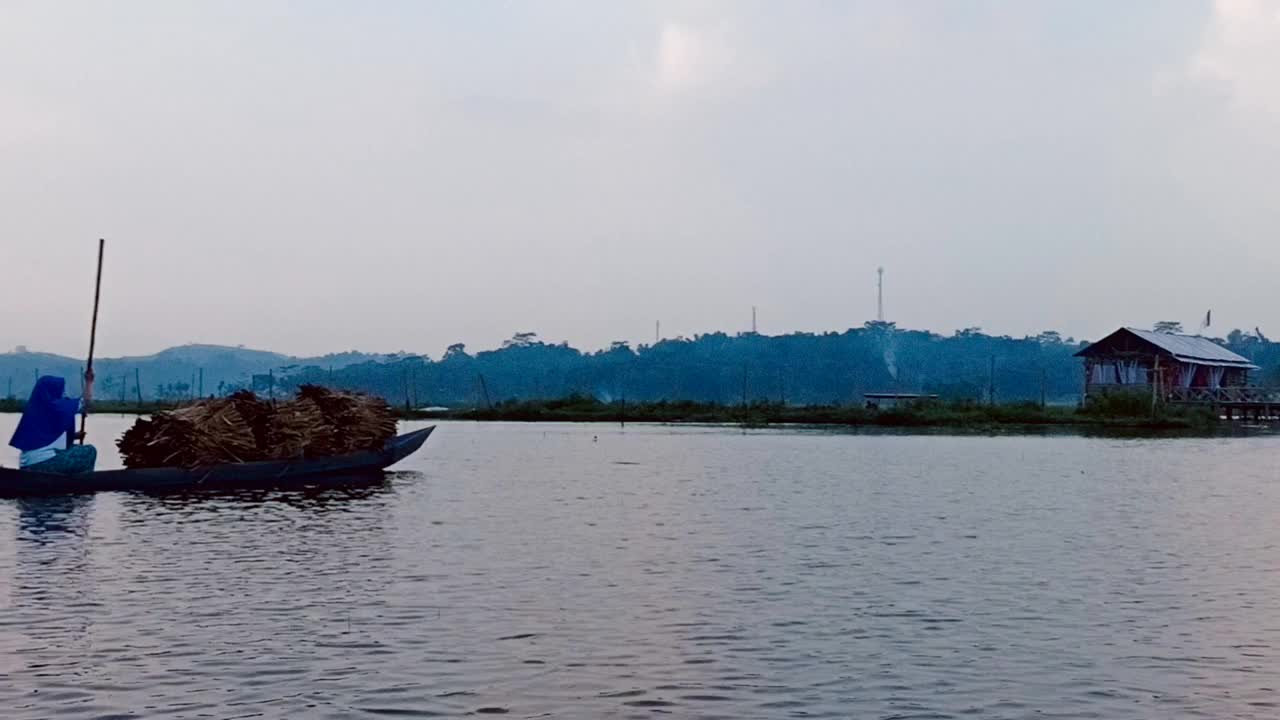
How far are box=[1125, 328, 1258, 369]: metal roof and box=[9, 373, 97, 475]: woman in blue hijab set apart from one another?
3763 inches

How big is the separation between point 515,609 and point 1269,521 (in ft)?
79.1

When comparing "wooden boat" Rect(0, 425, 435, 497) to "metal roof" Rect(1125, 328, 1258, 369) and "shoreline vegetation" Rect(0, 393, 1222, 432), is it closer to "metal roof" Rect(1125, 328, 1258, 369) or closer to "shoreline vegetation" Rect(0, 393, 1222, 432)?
"shoreline vegetation" Rect(0, 393, 1222, 432)

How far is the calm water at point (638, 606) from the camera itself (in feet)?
46.5

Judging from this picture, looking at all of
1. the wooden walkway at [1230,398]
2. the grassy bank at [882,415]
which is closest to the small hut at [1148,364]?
the wooden walkway at [1230,398]

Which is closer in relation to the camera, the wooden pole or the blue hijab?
the blue hijab

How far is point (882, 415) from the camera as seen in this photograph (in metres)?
129

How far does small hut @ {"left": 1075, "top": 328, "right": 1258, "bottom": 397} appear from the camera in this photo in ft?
373

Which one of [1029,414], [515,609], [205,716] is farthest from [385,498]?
[1029,414]

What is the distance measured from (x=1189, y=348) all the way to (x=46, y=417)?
348ft

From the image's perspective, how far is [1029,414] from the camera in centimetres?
12475

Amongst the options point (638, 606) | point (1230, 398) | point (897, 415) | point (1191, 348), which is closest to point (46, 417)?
point (638, 606)

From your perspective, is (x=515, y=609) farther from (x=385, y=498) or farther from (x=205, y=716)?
(x=385, y=498)

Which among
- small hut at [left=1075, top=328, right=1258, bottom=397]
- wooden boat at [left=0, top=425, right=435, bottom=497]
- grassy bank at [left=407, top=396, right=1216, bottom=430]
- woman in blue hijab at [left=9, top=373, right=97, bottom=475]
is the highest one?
small hut at [left=1075, top=328, right=1258, bottom=397]

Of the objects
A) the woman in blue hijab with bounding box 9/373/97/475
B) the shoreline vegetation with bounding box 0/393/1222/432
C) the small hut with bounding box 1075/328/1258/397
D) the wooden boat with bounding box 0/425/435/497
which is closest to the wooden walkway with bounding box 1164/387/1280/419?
the small hut with bounding box 1075/328/1258/397
